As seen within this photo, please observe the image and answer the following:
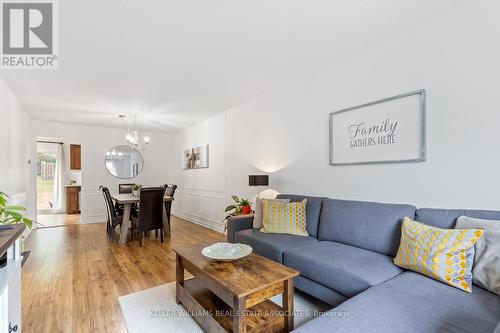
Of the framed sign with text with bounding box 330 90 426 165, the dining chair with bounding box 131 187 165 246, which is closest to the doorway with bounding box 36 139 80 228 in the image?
the dining chair with bounding box 131 187 165 246

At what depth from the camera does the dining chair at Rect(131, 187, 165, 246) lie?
3936 millimetres

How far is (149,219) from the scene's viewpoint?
4.04 m

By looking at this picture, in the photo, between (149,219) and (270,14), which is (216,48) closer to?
(270,14)

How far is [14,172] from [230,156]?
3337mm

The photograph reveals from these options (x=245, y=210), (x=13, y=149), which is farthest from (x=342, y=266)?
(x=13, y=149)

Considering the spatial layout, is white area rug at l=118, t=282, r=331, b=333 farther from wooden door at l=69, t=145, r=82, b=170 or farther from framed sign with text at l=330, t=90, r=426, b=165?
wooden door at l=69, t=145, r=82, b=170

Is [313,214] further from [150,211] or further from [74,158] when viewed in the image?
[74,158]

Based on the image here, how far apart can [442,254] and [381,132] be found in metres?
1.24

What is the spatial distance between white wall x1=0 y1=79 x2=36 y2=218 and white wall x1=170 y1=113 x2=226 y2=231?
307 centimetres

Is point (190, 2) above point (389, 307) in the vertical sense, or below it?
above

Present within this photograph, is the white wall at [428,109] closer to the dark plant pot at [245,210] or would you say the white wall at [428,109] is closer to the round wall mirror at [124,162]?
the dark plant pot at [245,210]

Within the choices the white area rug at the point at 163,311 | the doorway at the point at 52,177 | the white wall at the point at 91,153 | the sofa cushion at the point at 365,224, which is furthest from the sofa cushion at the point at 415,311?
the doorway at the point at 52,177

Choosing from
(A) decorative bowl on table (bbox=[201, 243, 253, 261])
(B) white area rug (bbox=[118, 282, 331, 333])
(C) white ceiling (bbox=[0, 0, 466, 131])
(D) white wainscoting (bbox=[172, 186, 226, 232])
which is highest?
(C) white ceiling (bbox=[0, 0, 466, 131])

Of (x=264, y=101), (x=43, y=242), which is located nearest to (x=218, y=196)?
(x=264, y=101)
